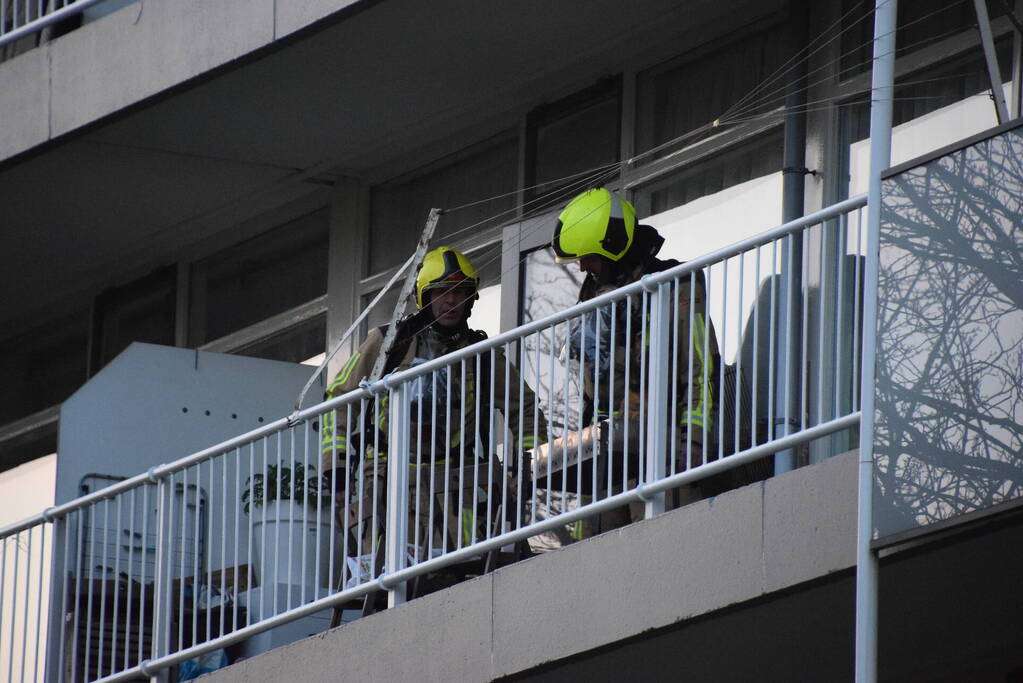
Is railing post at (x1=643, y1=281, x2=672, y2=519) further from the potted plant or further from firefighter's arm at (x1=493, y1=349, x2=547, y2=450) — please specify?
the potted plant

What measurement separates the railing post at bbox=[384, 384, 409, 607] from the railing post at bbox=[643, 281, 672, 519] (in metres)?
1.18

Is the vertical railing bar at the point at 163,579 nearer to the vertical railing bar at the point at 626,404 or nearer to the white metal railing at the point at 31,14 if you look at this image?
the vertical railing bar at the point at 626,404

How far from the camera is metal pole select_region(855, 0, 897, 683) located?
669 cm

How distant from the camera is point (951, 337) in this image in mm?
7098

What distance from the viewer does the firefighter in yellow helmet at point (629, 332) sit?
8352 mm

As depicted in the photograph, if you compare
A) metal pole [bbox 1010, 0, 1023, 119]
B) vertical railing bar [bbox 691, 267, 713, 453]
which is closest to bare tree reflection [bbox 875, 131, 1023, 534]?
vertical railing bar [bbox 691, 267, 713, 453]

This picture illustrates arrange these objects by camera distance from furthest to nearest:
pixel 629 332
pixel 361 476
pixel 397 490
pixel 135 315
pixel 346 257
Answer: pixel 135 315 < pixel 346 257 < pixel 361 476 < pixel 397 490 < pixel 629 332

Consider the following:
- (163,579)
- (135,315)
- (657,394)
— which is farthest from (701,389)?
(135,315)

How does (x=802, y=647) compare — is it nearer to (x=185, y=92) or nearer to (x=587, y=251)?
(x=587, y=251)

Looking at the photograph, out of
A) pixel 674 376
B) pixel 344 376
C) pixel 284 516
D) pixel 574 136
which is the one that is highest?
pixel 574 136

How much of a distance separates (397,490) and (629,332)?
1350 mm

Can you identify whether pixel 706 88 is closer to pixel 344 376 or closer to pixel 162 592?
pixel 344 376

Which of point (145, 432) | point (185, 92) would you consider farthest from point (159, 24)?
point (145, 432)

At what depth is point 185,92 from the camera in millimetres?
11867
